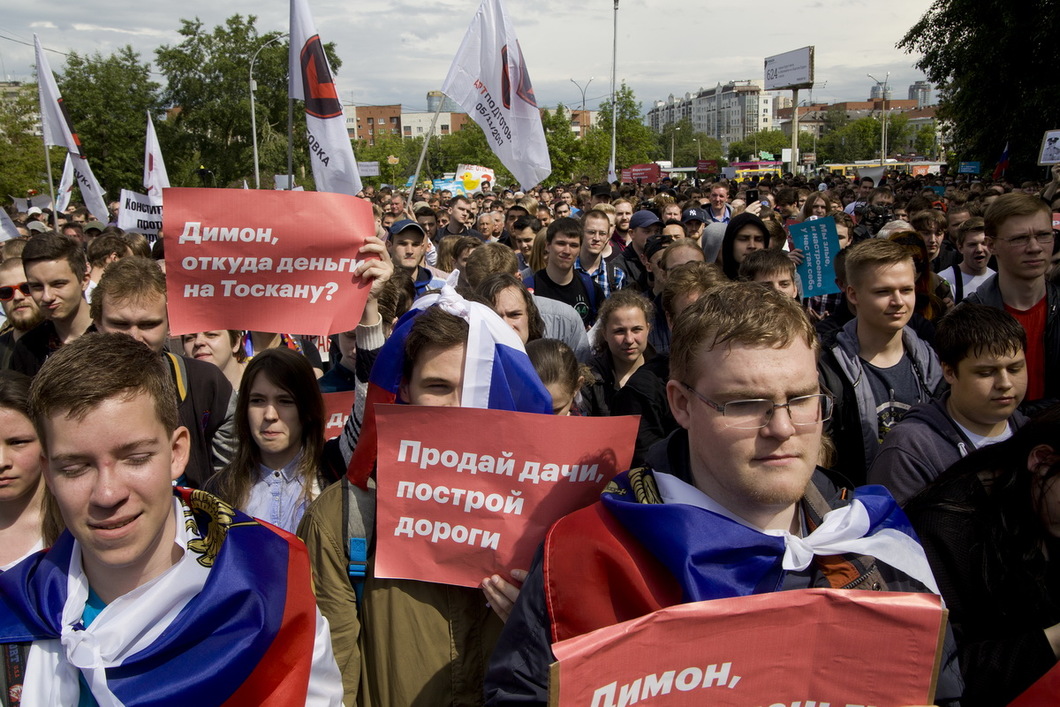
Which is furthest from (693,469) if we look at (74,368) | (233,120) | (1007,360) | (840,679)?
(233,120)

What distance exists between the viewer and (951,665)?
1867mm

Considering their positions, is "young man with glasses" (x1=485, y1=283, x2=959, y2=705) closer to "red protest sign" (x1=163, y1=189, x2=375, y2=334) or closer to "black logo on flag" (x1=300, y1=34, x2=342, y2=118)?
"red protest sign" (x1=163, y1=189, x2=375, y2=334)

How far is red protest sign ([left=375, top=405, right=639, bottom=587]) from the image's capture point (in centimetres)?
225

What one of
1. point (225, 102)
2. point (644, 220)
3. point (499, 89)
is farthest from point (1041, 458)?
point (225, 102)

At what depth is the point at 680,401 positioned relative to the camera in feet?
6.18

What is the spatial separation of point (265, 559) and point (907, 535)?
148cm

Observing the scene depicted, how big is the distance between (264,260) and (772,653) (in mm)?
2748

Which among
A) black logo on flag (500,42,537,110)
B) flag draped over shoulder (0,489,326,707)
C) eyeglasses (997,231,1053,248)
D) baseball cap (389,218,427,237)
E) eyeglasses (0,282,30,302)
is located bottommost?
flag draped over shoulder (0,489,326,707)

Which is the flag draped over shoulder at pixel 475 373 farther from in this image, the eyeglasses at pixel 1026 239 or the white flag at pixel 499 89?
the white flag at pixel 499 89

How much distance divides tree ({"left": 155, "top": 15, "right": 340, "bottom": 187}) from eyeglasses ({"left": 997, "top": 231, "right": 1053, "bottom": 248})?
46961mm

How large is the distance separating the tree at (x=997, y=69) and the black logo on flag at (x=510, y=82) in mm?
16181

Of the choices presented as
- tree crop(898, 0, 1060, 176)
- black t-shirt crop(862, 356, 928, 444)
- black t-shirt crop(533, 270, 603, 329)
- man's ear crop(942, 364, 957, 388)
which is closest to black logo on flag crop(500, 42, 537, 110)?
black t-shirt crop(533, 270, 603, 329)

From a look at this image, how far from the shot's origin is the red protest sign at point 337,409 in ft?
12.9

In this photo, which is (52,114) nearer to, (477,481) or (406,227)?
(406,227)
